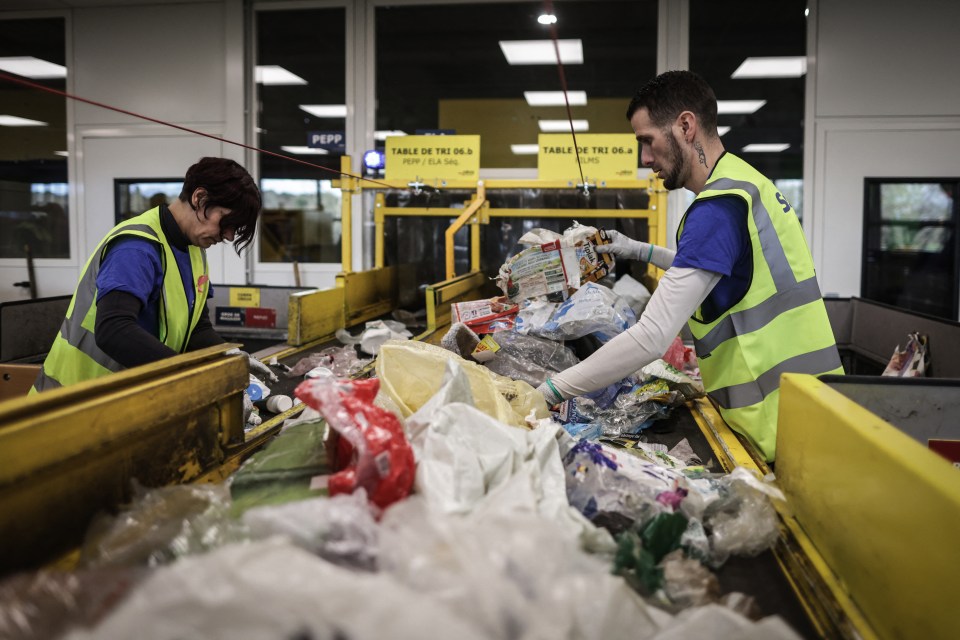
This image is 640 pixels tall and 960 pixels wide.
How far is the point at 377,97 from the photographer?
6586 mm

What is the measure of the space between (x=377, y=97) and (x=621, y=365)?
5492 mm

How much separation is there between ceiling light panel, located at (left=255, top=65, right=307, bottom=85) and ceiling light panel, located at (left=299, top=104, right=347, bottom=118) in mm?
256

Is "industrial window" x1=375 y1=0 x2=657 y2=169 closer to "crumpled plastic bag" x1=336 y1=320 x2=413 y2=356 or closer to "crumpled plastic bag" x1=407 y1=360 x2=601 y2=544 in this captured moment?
"crumpled plastic bag" x1=336 y1=320 x2=413 y2=356

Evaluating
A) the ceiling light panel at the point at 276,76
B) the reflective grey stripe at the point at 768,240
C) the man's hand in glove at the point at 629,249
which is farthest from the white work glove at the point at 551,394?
the ceiling light panel at the point at 276,76

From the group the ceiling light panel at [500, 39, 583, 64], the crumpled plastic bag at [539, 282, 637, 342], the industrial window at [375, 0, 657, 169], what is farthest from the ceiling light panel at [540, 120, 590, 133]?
the crumpled plastic bag at [539, 282, 637, 342]

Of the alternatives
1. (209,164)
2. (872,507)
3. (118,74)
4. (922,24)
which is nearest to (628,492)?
(872,507)

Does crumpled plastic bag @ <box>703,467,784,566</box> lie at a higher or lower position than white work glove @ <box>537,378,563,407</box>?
lower

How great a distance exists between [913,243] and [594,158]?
12.2 feet

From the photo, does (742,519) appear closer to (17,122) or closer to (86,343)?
(86,343)

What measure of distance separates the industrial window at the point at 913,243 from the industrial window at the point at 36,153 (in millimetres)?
7898

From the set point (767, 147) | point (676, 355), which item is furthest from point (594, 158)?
point (767, 147)

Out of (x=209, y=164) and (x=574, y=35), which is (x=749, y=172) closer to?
(x=209, y=164)

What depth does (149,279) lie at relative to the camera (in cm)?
195

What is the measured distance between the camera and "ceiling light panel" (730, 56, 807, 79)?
6090 mm
